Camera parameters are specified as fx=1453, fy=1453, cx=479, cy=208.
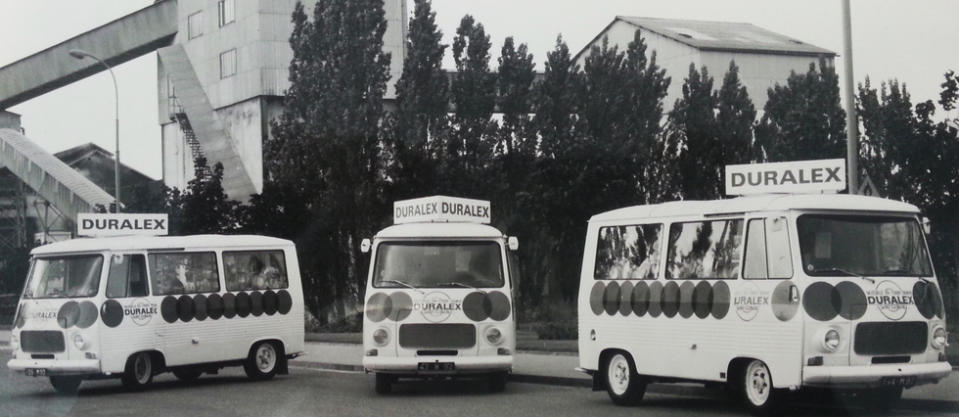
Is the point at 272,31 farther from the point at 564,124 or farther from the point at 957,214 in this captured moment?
the point at 957,214

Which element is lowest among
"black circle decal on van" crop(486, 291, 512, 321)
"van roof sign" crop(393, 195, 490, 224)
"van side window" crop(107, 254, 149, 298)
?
"black circle decal on van" crop(486, 291, 512, 321)

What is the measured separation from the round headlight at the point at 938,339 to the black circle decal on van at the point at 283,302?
492 inches

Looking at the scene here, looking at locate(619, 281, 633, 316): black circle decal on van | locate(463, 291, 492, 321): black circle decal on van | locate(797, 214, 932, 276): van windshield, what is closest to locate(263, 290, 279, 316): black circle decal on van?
locate(463, 291, 492, 321): black circle decal on van

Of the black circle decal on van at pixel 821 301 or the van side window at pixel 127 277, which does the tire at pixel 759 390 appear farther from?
the van side window at pixel 127 277

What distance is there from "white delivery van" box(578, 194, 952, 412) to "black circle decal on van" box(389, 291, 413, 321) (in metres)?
3.60

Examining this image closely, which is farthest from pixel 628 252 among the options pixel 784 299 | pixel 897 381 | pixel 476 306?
pixel 897 381

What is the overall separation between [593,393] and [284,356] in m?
7.14

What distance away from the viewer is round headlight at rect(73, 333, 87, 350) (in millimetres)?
22031

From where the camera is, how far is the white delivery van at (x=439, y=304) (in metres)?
20.2

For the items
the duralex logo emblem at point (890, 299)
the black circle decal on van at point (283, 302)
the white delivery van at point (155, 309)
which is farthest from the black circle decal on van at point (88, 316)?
the duralex logo emblem at point (890, 299)

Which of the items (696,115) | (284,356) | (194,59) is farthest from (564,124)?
(194,59)

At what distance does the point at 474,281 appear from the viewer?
20578mm

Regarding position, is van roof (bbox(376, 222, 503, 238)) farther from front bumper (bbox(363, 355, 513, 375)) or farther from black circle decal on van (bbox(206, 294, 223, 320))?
black circle decal on van (bbox(206, 294, 223, 320))

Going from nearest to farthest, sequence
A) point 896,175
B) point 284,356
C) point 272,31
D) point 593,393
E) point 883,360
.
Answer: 1. point 883,360
2. point 593,393
3. point 284,356
4. point 896,175
5. point 272,31
